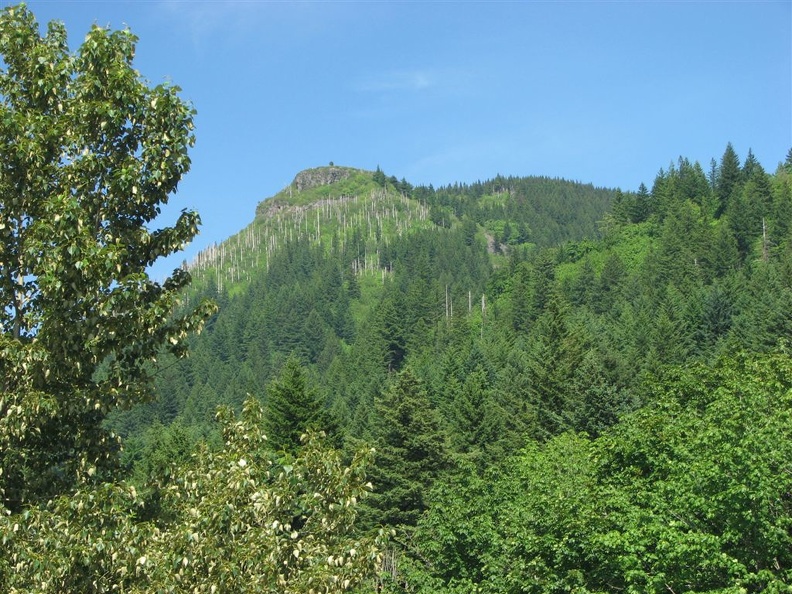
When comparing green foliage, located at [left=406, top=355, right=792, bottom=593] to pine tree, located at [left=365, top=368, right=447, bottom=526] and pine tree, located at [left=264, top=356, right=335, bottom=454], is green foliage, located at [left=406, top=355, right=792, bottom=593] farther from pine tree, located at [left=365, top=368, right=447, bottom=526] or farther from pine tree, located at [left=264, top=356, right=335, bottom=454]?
pine tree, located at [left=264, top=356, right=335, bottom=454]

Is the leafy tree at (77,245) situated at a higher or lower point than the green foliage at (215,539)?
higher

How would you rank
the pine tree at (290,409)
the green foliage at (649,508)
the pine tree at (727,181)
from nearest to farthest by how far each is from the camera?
the green foliage at (649,508)
the pine tree at (290,409)
the pine tree at (727,181)

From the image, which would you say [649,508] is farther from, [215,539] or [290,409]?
[290,409]

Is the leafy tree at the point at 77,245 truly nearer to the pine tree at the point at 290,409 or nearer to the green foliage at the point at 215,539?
the green foliage at the point at 215,539

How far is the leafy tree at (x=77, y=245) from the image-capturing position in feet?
32.8

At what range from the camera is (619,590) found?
23234 millimetres

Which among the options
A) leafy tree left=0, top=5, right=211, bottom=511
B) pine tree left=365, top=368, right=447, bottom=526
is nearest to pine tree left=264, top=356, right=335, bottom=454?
pine tree left=365, top=368, right=447, bottom=526

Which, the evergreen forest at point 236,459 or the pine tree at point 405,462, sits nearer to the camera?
the evergreen forest at point 236,459

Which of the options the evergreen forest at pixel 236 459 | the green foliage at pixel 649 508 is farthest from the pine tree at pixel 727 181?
the green foliage at pixel 649 508

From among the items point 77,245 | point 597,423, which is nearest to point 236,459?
point 77,245

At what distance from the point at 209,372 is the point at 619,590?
480 ft

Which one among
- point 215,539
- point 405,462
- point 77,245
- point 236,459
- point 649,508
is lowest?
point 649,508

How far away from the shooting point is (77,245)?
992cm

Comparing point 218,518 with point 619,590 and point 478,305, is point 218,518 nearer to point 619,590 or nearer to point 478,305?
point 619,590
